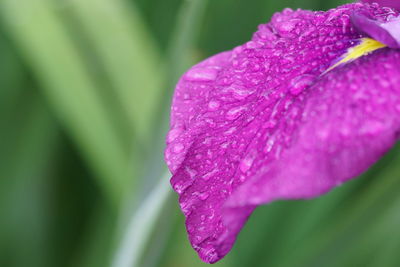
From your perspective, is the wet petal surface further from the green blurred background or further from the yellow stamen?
the green blurred background

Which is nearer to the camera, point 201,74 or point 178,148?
point 178,148

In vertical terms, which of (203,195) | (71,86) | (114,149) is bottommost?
(114,149)

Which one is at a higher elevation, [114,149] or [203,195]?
[203,195]

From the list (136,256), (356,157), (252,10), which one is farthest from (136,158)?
(356,157)

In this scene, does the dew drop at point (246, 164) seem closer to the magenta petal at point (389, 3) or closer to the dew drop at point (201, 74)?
the dew drop at point (201, 74)

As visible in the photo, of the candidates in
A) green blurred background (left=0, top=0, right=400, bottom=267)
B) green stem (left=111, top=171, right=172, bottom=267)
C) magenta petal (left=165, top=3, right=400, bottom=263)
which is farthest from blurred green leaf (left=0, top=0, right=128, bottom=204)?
magenta petal (left=165, top=3, right=400, bottom=263)

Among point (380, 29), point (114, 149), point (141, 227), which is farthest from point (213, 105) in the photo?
point (114, 149)

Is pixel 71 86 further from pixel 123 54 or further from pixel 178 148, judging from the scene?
pixel 178 148
